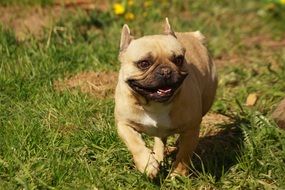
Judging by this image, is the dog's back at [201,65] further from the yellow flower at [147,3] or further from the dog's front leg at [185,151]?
the yellow flower at [147,3]

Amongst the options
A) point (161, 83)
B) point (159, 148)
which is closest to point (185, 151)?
point (159, 148)

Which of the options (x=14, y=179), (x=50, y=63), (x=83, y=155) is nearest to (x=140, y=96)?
(x=83, y=155)

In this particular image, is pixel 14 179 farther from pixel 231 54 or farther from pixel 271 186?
pixel 231 54

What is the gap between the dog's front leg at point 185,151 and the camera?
14.1ft

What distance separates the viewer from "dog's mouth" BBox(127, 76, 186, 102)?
3.98 m

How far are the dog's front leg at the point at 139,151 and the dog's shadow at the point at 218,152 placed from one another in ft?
0.89

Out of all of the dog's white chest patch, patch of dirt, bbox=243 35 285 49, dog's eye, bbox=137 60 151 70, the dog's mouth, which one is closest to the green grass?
patch of dirt, bbox=243 35 285 49

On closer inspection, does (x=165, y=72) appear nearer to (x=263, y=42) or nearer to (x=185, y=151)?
(x=185, y=151)

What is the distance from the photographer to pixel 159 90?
402cm

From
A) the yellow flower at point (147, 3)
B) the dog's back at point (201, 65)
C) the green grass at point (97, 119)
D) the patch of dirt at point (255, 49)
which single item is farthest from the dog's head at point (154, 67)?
the yellow flower at point (147, 3)

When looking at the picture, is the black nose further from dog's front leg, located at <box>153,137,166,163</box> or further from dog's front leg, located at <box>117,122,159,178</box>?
dog's front leg, located at <box>153,137,166,163</box>

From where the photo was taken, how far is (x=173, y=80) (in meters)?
3.95

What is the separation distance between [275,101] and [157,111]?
1.93m

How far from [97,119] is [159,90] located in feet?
3.78
